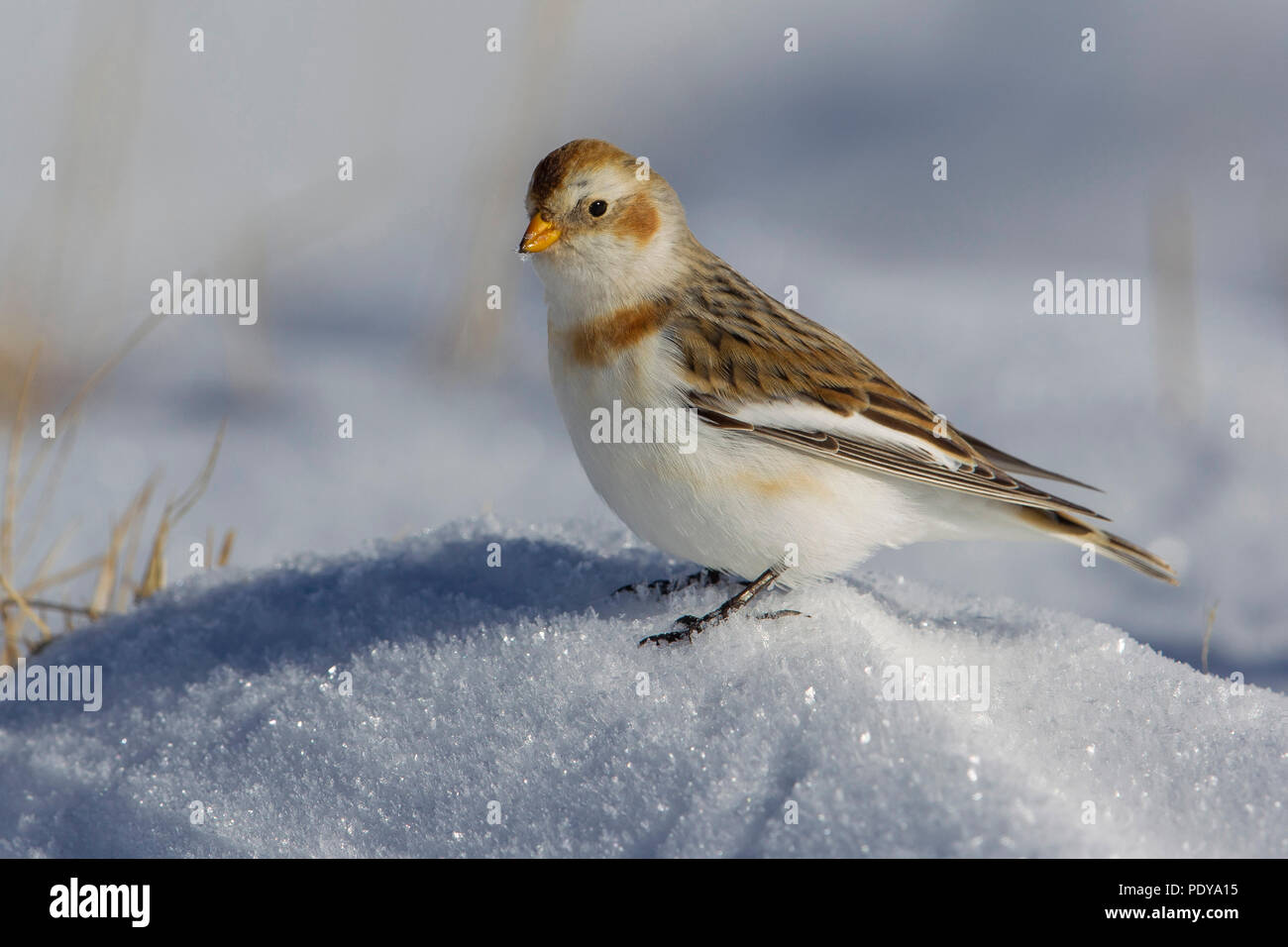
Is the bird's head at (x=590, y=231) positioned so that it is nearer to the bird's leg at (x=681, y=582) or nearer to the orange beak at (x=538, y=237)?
the orange beak at (x=538, y=237)

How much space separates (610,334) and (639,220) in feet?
1.15

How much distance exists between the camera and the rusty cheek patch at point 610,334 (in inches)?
114

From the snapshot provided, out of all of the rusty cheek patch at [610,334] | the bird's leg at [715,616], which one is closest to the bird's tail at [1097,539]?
the bird's leg at [715,616]

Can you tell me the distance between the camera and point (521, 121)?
583 cm

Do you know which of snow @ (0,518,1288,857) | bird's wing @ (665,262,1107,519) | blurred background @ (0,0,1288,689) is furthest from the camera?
blurred background @ (0,0,1288,689)

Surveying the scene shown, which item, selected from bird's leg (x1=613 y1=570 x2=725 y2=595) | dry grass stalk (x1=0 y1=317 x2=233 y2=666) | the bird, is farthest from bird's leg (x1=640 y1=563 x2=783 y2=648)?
dry grass stalk (x1=0 y1=317 x2=233 y2=666)

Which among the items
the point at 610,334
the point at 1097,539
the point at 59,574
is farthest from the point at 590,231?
the point at 59,574

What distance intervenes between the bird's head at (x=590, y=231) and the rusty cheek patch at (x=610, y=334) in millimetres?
50

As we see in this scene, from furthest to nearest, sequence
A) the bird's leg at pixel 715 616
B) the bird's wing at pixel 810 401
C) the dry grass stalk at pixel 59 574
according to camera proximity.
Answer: the dry grass stalk at pixel 59 574 → the bird's wing at pixel 810 401 → the bird's leg at pixel 715 616

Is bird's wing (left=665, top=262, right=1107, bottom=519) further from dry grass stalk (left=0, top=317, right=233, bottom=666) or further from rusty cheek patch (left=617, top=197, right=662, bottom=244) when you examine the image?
dry grass stalk (left=0, top=317, right=233, bottom=666)

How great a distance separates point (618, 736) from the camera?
2422mm

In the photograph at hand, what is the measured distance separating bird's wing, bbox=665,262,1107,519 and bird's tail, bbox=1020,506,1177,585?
0.39 feet

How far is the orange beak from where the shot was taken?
298cm

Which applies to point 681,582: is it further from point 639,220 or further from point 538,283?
point 538,283
